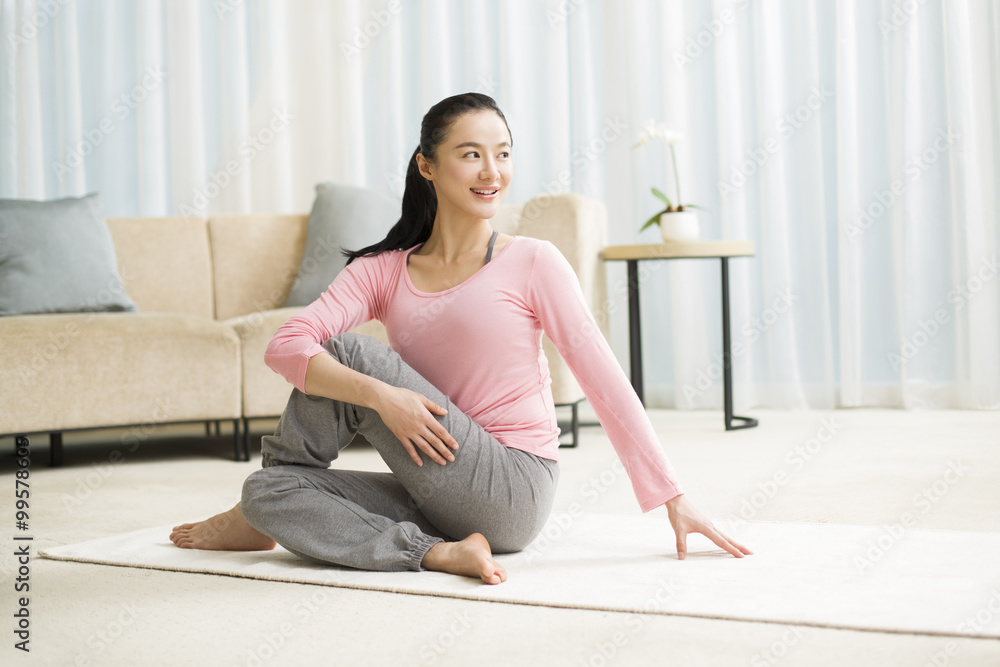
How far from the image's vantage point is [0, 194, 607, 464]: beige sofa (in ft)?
7.96

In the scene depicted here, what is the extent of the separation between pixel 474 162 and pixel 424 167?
0.35 feet

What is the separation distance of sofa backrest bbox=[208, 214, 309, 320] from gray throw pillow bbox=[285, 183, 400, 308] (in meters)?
0.07

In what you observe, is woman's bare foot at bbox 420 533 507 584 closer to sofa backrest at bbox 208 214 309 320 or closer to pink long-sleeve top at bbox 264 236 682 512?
pink long-sleeve top at bbox 264 236 682 512

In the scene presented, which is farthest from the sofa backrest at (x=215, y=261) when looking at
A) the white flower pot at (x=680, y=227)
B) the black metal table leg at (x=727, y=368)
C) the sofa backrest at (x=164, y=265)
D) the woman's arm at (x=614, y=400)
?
the woman's arm at (x=614, y=400)

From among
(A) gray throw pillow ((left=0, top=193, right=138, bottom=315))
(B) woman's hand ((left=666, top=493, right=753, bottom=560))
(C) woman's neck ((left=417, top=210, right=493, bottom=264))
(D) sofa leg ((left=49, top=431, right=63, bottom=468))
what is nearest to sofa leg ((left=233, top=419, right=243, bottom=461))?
(D) sofa leg ((left=49, top=431, right=63, bottom=468))

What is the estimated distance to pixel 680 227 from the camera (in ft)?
9.59

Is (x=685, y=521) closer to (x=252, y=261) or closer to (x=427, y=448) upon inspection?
(x=427, y=448)

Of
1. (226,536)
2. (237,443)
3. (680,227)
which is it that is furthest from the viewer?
(680,227)

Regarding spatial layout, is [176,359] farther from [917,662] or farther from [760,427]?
[917,662]

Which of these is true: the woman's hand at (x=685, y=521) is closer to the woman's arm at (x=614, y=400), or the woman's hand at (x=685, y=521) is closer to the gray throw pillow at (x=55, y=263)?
the woman's arm at (x=614, y=400)

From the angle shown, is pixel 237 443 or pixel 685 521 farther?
pixel 237 443

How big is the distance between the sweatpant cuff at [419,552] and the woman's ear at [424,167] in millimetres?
560

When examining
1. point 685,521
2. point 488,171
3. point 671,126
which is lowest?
point 685,521

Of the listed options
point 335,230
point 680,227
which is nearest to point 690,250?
point 680,227
